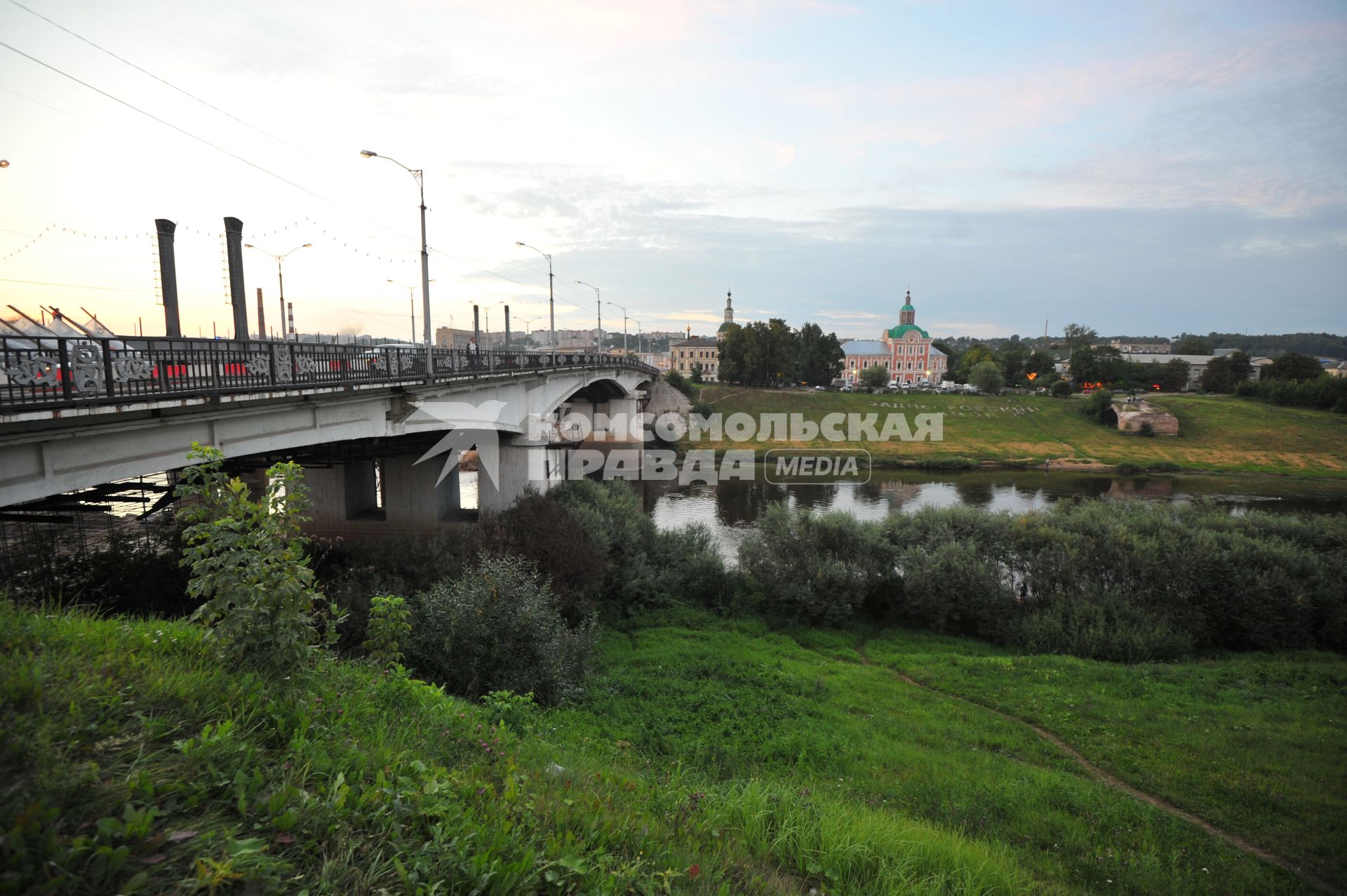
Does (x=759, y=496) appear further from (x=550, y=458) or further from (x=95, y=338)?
(x=95, y=338)

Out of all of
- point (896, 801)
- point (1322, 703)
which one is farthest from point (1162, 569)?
point (896, 801)

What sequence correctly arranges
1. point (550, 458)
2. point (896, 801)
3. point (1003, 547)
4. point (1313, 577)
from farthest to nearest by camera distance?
point (550, 458) < point (1003, 547) < point (1313, 577) < point (896, 801)

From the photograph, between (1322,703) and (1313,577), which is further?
→ (1313,577)

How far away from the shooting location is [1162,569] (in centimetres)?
2075

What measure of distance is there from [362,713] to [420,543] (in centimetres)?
1440

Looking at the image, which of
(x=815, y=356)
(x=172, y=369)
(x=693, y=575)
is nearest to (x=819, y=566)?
(x=693, y=575)

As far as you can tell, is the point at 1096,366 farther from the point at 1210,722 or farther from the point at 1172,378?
the point at 1210,722

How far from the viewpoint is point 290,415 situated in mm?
14609

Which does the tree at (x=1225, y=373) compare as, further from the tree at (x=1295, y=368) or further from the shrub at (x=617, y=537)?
the shrub at (x=617, y=537)

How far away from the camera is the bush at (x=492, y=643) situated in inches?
479

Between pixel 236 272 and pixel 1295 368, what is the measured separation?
→ 4965 inches

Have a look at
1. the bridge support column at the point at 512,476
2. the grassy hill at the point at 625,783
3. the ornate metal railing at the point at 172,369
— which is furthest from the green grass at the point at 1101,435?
the ornate metal railing at the point at 172,369

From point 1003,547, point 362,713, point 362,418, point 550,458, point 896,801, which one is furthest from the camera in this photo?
point 550,458

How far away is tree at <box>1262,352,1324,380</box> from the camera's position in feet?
300
